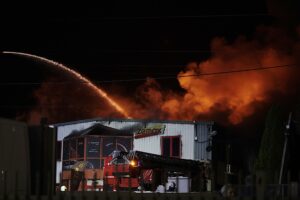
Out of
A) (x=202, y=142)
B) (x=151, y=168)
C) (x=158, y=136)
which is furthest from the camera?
(x=158, y=136)

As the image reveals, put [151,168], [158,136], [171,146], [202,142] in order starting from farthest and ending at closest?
1. [158,136]
2. [171,146]
3. [202,142]
4. [151,168]

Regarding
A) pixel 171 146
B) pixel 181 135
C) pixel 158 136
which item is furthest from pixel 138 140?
pixel 181 135

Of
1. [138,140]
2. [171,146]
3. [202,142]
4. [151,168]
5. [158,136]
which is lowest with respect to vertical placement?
[151,168]

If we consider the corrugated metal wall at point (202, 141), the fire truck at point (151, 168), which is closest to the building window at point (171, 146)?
the corrugated metal wall at point (202, 141)

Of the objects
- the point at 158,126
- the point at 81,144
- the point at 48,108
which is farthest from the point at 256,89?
the point at 48,108

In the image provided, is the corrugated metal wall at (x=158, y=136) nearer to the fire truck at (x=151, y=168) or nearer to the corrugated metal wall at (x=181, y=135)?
the corrugated metal wall at (x=181, y=135)

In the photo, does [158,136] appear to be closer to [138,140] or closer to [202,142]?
[138,140]

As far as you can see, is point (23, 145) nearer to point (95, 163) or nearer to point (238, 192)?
point (238, 192)

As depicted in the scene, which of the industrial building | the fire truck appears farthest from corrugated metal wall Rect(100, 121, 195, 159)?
the fire truck

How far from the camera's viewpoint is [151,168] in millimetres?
31219

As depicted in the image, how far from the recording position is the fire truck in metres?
30.7

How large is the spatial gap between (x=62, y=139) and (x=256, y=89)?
14.4m

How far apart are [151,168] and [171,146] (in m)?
8.23

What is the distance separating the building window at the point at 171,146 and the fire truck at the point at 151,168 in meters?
4.81
